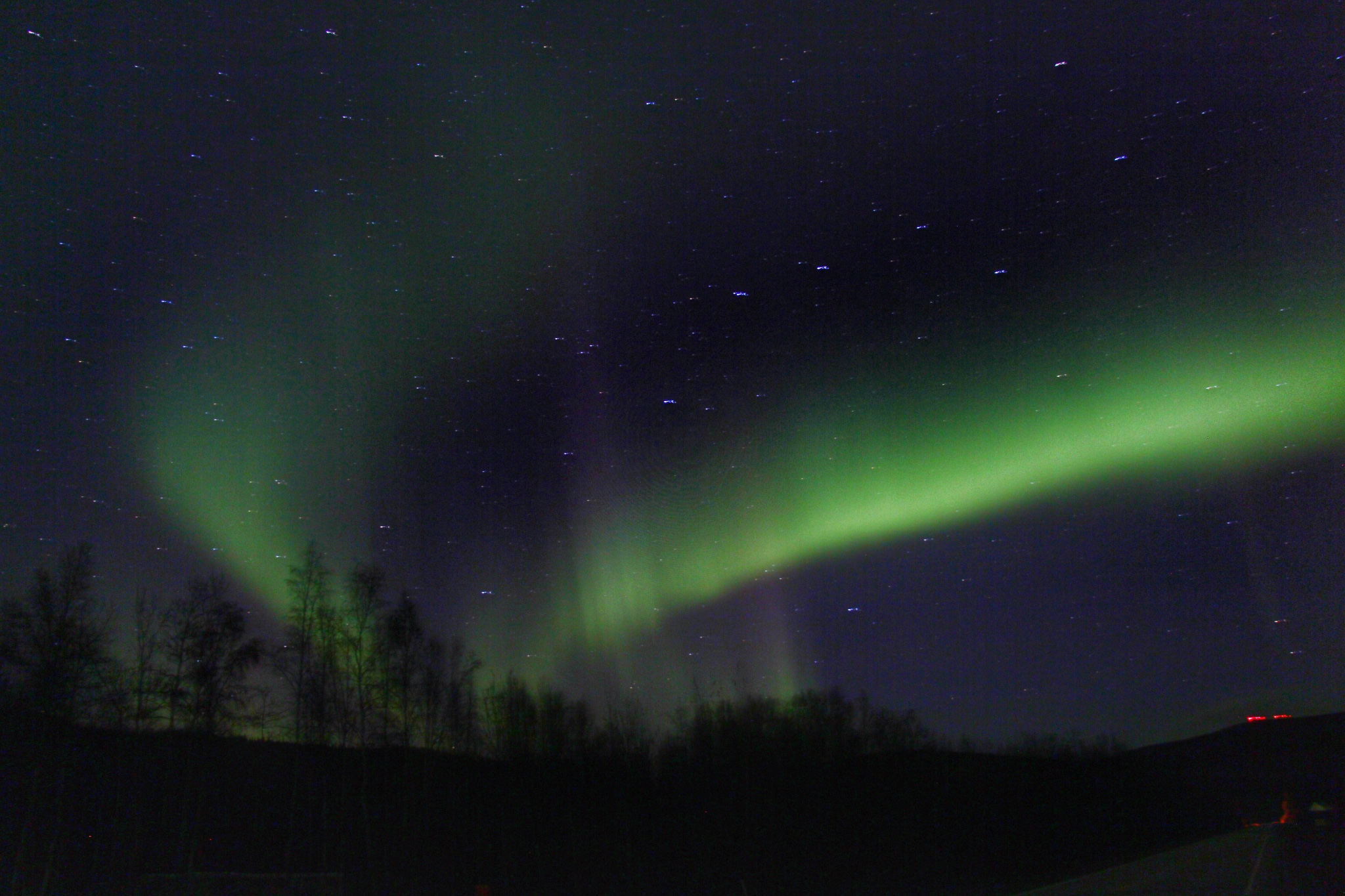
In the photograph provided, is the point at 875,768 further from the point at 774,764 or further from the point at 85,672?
the point at 85,672

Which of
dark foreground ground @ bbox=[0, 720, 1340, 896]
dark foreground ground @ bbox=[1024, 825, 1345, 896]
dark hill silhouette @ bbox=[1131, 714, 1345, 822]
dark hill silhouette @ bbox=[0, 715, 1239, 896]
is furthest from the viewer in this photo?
dark hill silhouette @ bbox=[0, 715, 1239, 896]

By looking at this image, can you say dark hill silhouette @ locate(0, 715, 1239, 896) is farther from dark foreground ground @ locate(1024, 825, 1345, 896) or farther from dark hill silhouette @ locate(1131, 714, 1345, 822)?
dark foreground ground @ locate(1024, 825, 1345, 896)

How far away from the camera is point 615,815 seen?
49812 mm

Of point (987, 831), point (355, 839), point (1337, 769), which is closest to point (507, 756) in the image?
point (355, 839)

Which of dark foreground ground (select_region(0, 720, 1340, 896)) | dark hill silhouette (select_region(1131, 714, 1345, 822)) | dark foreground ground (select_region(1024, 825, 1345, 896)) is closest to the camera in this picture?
dark foreground ground (select_region(1024, 825, 1345, 896))

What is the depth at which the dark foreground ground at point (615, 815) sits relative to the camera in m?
18.8

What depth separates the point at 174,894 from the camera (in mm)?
14266

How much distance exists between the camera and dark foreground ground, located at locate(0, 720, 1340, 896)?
61.6ft

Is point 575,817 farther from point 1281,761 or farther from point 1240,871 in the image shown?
point 1240,871

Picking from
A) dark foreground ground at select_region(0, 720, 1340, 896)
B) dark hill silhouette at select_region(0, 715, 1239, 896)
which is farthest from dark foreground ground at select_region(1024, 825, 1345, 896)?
dark hill silhouette at select_region(0, 715, 1239, 896)

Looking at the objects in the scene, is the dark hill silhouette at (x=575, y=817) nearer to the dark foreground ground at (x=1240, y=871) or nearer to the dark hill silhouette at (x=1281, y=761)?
the dark hill silhouette at (x=1281, y=761)

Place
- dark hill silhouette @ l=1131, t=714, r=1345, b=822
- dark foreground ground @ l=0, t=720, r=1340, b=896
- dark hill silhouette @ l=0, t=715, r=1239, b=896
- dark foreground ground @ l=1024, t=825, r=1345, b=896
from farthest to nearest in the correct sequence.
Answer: dark hill silhouette @ l=0, t=715, r=1239, b=896 → dark foreground ground @ l=0, t=720, r=1340, b=896 → dark hill silhouette @ l=1131, t=714, r=1345, b=822 → dark foreground ground @ l=1024, t=825, r=1345, b=896

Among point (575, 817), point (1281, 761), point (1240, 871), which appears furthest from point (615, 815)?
point (1240, 871)

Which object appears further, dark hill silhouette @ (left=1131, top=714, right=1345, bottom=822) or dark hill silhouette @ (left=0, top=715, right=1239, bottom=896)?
dark hill silhouette @ (left=0, top=715, right=1239, bottom=896)
